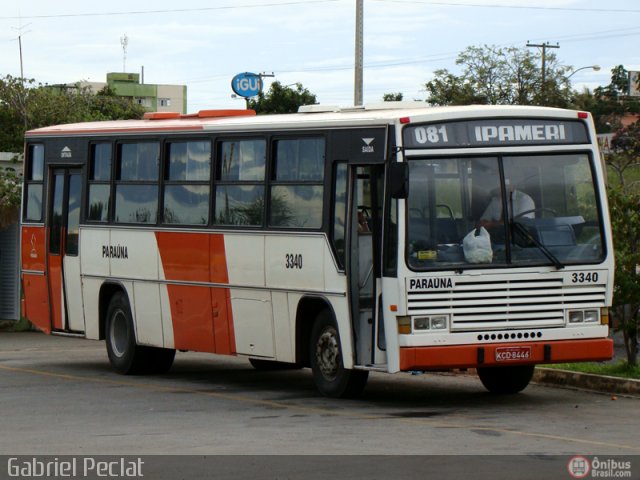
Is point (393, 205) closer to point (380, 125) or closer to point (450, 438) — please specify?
point (380, 125)

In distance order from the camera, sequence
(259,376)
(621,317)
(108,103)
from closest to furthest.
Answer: (621,317)
(259,376)
(108,103)

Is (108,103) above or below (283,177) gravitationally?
above

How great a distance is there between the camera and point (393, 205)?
1383 cm

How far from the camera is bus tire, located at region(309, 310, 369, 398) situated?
1472cm

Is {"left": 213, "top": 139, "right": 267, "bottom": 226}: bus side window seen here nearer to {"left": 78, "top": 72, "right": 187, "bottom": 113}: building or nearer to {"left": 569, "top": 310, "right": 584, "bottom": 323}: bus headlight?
{"left": 569, "top": 310, "right": 584, "bottom": 323}: bus headlight

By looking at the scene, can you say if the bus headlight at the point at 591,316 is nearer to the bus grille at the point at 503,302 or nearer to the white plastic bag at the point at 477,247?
the bus grille at the point at 503,302

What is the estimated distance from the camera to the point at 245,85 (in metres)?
44.5

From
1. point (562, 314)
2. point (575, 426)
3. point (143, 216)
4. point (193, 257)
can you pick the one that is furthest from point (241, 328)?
point (575, 426)

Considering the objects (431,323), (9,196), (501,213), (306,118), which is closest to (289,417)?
(431,323)

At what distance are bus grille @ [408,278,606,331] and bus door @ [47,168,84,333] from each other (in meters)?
7.33

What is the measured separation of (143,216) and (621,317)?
242 inches

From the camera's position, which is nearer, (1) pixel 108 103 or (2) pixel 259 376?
(2) pixel 259 376
